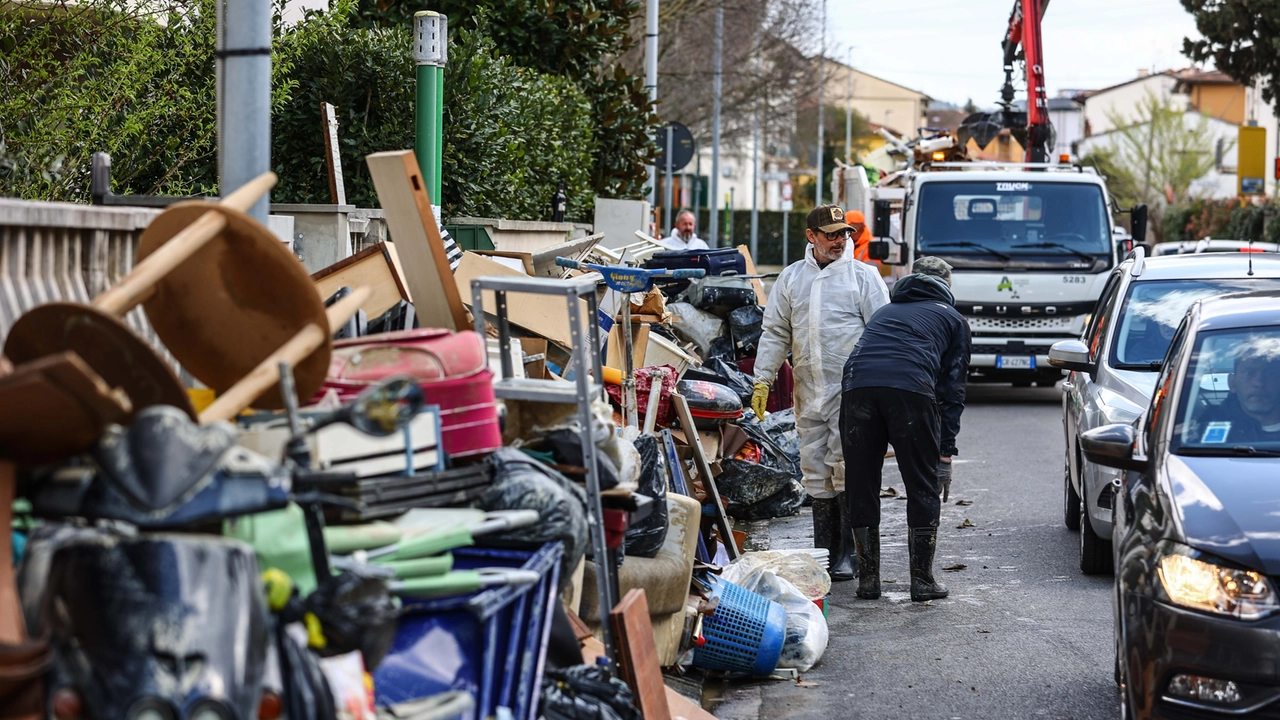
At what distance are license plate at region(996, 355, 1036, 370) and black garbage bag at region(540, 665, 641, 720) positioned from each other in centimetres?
1301

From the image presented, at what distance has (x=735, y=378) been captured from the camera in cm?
1022

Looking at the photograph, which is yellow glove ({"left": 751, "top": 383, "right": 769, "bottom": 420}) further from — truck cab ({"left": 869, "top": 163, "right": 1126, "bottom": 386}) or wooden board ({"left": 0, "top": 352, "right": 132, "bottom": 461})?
truck cab ({"left": 869, "top": 163, "right": 1126, "bottom": 386})

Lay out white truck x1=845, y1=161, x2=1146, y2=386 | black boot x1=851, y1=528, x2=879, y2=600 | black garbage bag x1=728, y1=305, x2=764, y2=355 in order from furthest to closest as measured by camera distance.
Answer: white truck x1=845, y1=161, x2=1146, y2=386 < black garbage bag x1=728, y1=305, x2=764, y2=355 < black boot x1=851, y1=528, x2=879, y2=600

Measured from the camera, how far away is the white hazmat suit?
26.6 feet

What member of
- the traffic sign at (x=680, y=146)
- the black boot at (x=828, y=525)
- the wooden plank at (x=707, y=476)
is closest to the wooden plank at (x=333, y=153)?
the wooden plank at (x=707, y=476)

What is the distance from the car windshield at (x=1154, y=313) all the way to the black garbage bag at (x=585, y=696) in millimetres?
5228

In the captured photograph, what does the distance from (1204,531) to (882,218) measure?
48.9ft

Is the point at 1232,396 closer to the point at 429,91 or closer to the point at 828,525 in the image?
the point at 828,525

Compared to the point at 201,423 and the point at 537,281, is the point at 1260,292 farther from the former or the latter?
the point at 201,423

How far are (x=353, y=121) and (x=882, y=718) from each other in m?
6.00

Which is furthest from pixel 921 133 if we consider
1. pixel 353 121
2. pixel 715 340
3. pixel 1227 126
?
pixel 1227 126

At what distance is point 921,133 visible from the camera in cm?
2228

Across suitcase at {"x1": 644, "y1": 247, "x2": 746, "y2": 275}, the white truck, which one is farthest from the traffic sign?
suitcase at {"x1": 644, "y1": 247, "x2": 746, "y2": 275}

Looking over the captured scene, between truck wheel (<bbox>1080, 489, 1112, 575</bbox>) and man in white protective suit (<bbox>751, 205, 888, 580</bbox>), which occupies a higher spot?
man in white protective suit (<bbox>751, 205, 888, 580</bbox>)
